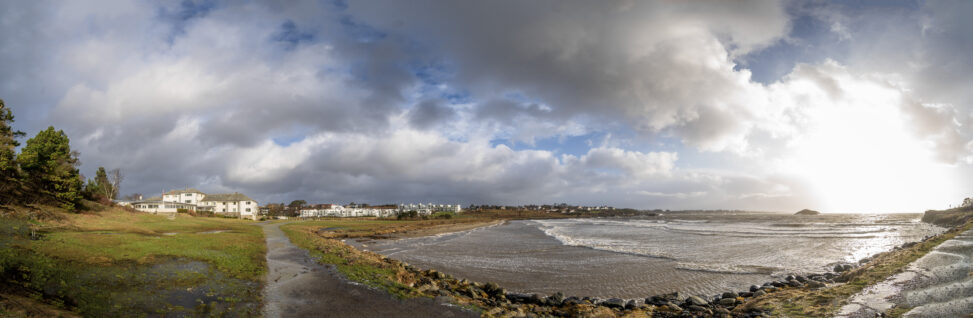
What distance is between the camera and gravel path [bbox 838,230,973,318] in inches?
348

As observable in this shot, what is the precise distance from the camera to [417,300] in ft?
39.2

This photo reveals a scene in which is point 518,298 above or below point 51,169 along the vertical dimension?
below

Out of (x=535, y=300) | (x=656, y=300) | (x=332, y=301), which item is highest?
(x=332, y=301)

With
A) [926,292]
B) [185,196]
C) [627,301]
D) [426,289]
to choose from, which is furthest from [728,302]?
[185,196]

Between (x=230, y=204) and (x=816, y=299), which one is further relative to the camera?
(x=230, y=204)

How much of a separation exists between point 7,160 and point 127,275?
35.9 metres

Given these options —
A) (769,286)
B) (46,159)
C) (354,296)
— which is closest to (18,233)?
(354,296)

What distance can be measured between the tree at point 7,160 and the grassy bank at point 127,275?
15.7m

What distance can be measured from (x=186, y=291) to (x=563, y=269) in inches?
700

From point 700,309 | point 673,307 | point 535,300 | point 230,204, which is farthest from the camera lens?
point 230,204

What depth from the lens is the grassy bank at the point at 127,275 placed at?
10055 mm

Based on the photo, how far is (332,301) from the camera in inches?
464

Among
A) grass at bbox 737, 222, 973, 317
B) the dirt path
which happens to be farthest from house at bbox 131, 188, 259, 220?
grass at bbox 737, 222, 973, 317

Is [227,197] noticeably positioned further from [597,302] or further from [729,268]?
[729,268]
